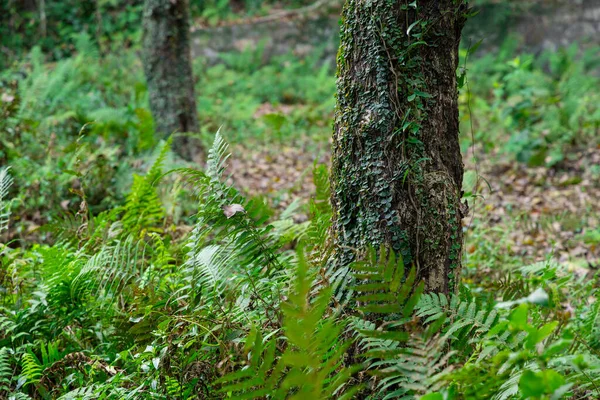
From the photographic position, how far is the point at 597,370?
6.20 feet

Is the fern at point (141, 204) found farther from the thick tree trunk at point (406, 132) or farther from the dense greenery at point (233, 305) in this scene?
the thick tree trunk at point (406, 132)

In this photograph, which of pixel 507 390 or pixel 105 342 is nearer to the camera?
pixel 507 390

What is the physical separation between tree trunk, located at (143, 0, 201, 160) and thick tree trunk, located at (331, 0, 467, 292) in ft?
13.4

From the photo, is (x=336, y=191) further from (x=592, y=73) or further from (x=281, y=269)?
(x=592, y=73)

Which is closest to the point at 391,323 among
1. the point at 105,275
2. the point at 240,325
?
the point at 240,325

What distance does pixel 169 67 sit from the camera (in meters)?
6.14

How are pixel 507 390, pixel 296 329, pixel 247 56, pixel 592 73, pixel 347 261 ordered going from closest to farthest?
pixel 296 329, pixel 507 390, pixel 347 261, pixel 592 73, pixel 247 56

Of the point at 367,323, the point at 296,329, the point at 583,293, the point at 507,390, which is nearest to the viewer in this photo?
the point at 296,329

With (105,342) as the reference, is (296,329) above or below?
above

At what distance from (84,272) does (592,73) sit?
10.2 m

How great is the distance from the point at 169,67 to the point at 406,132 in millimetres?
4495

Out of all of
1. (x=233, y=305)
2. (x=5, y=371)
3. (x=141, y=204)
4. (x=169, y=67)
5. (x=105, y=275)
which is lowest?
(x=5, y=371)

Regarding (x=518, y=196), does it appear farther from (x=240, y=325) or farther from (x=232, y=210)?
(x=240, y=325)

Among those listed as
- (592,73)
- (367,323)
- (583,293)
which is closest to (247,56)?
(592,73)
